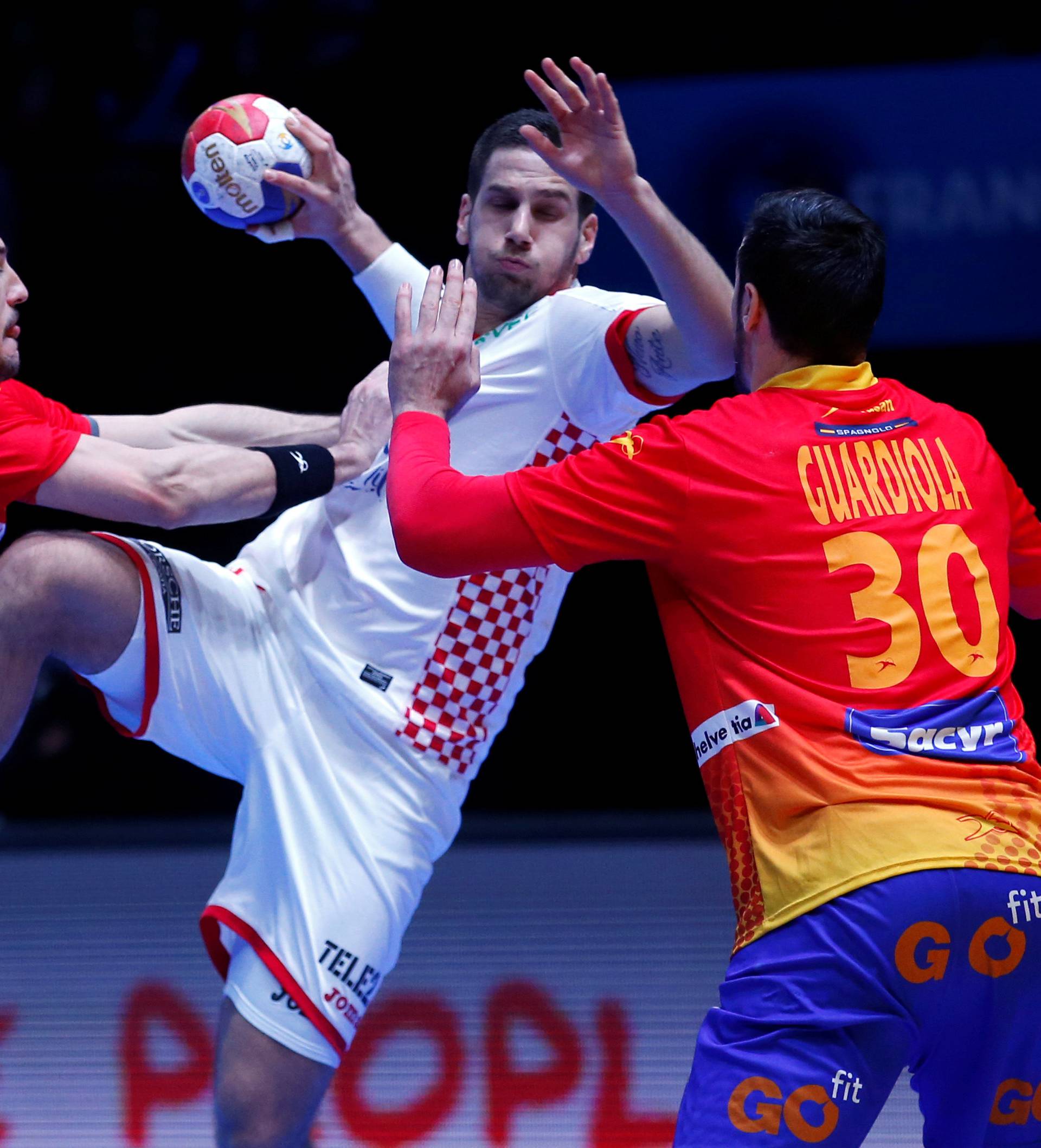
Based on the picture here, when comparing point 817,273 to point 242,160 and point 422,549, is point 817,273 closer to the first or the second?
point 422,549

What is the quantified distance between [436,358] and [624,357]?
23.8 inches

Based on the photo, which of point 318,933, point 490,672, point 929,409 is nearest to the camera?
point 929,409

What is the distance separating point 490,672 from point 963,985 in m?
1.21

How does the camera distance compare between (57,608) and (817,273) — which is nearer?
(817,273)

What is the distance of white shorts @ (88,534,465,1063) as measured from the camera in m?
2.50

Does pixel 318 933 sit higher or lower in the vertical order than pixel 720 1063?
lower

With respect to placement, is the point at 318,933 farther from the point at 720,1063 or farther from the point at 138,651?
the point at 720,1063

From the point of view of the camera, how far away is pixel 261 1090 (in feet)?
7.81

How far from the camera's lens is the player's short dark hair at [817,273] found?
189 cm

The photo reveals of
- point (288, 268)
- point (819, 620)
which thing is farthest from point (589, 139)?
point (288, 268)

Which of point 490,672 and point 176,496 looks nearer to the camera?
point 176,496

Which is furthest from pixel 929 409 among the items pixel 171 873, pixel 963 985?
pixel 171 873

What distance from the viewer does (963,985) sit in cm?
168

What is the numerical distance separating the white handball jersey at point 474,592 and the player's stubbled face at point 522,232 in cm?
12
